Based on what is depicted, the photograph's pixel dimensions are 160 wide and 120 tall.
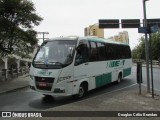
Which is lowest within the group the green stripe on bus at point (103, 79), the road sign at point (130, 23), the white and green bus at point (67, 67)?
the green stripe on bus at point (103, 79)

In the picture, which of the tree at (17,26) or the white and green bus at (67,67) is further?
the tree at (17,26)

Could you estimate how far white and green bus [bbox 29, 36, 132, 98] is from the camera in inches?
497

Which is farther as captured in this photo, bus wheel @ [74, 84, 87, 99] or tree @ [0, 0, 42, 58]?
tree @ [0, 0, 42, 58]

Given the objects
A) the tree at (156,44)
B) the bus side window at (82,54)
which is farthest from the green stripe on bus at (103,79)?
the tree at (156,44)

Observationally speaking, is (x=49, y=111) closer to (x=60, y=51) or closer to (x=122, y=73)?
(x=60, y=51)

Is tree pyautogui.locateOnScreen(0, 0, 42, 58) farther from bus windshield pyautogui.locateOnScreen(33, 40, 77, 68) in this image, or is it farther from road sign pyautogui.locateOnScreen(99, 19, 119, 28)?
bus windshield pyautogui.locateOnScreen(33, 40, 77, 68)

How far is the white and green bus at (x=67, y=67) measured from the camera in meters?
12.6

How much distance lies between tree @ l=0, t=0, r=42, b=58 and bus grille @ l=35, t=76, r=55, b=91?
9754 mm

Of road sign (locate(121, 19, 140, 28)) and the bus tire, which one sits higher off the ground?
road sign (locate(121, 19, 140, 28))

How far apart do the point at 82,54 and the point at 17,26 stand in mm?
10597

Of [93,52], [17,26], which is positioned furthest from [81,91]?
[17,26]

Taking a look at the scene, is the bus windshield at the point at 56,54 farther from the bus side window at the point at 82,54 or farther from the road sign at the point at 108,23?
the road sign at the point at 108,23

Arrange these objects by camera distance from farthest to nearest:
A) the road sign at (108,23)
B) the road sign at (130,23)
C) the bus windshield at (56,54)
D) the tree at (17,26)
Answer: the tree at (17,26) < the road sign at (108,23) < the road sign at (130,23) < the bus windshield at (56,54)

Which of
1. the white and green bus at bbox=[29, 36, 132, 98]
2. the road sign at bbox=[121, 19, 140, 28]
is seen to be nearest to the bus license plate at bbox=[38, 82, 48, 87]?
the white and green bus at bbox=[29, 36, 132, 98]
